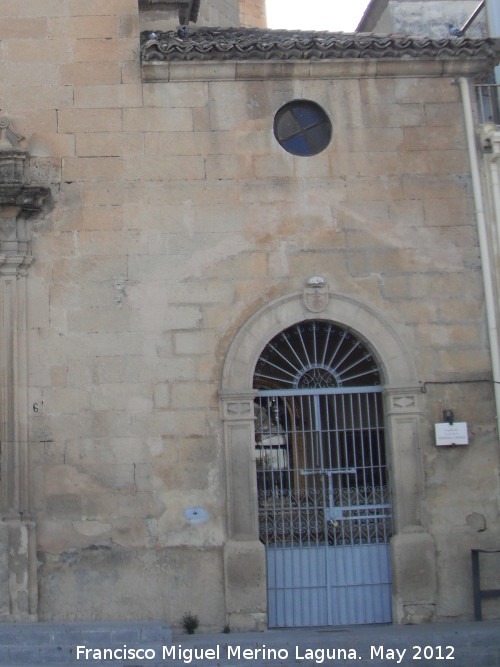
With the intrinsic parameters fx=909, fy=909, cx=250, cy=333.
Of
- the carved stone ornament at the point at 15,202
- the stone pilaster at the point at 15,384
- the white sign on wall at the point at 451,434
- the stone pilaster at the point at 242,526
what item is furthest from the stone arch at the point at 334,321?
the carved stone ornament at the point at 15,202

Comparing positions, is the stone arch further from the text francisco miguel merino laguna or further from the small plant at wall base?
the text francisco miguel merino laguna

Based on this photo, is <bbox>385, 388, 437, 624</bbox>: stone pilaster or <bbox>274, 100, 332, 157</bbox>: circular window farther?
<bbox>274, 100, 332, 157</bbox>: circular window

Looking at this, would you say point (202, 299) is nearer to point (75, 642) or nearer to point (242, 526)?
point (242, 526)

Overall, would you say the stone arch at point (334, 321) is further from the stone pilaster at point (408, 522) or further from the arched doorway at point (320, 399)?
the stone pilaster at point (408, 522)

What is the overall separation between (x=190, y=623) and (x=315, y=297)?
3.63 metres

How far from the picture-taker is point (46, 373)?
959 centimetres

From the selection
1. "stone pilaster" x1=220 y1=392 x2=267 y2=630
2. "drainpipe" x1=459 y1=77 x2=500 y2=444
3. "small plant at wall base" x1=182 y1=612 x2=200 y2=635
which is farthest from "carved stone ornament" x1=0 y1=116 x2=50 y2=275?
"drainpipe" x1=459 y1=77 x2=500 y2=444

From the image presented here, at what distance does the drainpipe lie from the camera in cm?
980

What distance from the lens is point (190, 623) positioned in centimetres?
918

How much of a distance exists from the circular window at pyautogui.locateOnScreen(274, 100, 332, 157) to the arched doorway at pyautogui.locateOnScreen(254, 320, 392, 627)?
6.59 ft

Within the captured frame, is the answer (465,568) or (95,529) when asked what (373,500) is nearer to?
(465,568)

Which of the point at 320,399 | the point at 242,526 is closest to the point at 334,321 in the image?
the point at 320,399

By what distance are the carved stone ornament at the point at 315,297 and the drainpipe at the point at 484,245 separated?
1788mm

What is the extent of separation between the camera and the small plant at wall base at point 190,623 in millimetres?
9164
